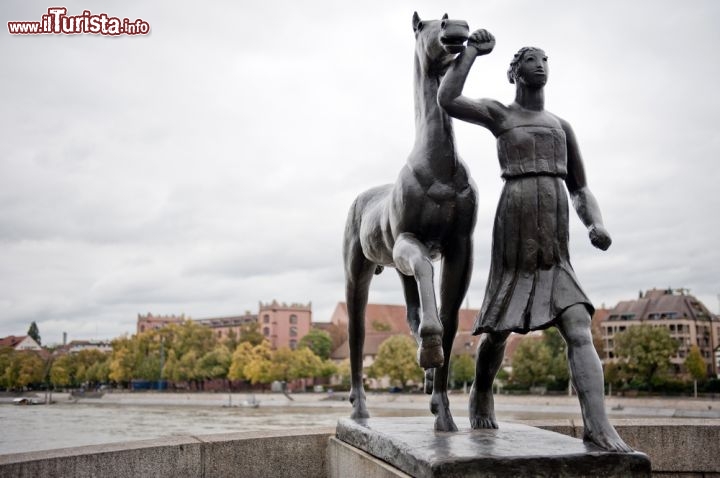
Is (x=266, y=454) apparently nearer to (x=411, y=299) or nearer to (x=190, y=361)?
(x=411, y=299)

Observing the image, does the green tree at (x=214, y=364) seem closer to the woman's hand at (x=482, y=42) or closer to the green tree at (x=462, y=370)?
the green tree at (x=462, y=370)

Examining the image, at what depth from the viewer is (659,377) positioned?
2319 inches

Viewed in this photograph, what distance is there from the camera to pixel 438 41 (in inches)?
213

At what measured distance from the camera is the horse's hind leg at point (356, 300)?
23.0 ft

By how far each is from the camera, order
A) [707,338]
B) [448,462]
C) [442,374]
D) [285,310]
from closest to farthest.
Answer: [448,462], [442,374], [707,338], [285,310]

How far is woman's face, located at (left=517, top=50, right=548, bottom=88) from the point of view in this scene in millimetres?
4977

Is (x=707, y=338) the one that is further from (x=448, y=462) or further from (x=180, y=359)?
(x=448, y=462)

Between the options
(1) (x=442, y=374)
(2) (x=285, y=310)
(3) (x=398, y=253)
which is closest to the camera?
(3) (x=398, y=253)

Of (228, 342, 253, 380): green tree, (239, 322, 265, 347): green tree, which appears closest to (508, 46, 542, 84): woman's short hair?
(228, 342, 253, 380): green tree

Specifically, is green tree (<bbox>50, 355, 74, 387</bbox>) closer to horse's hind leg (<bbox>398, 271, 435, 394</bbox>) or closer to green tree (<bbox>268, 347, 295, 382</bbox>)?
green tree (<bbox>268, 347, 295, 382</bbox>)

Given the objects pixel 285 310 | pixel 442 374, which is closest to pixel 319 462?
pixel 442 374

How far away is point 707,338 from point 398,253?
84.9 metres

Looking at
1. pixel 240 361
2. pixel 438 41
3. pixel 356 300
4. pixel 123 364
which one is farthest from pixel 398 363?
pixel 438 41

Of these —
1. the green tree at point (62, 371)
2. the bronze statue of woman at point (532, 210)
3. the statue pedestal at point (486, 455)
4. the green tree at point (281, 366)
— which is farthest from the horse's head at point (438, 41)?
the green tree at point (62, 371)
